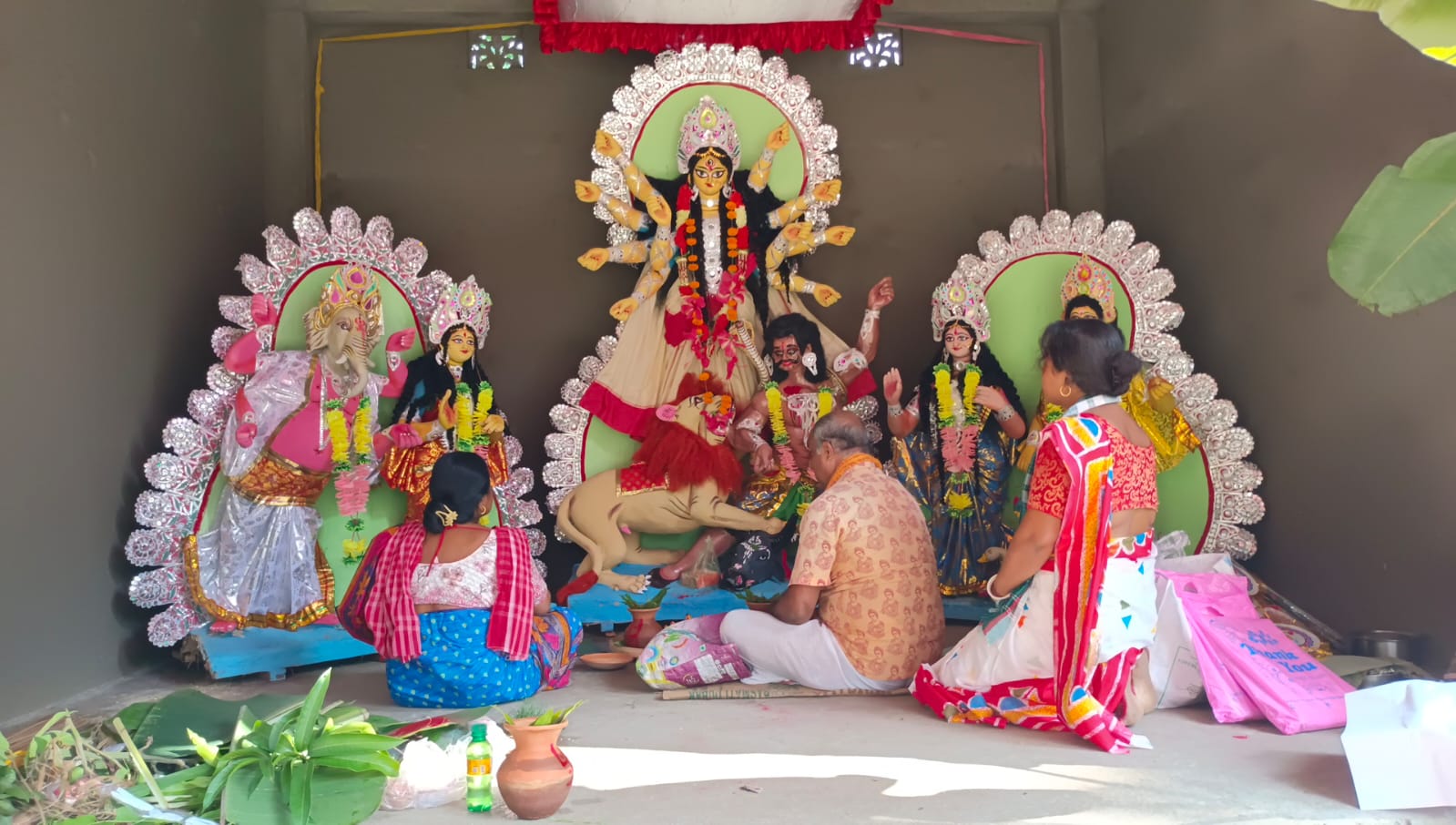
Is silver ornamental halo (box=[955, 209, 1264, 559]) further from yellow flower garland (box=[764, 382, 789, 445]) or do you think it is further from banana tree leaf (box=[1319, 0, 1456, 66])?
banana tree leaf (box=[1319, 0, 1456, 66])

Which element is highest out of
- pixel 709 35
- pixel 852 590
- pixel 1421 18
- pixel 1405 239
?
pixel 709 35

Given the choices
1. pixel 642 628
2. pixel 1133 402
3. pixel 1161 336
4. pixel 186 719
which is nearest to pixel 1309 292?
pixel 1161 336

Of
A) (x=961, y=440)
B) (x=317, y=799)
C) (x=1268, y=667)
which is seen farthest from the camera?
(x=961, y=440)

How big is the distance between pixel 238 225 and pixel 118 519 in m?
1.70

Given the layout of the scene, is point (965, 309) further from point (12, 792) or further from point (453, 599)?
point (12, 792)

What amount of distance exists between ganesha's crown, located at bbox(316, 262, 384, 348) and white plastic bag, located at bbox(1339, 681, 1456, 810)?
3.97 metres

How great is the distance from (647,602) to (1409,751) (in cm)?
317

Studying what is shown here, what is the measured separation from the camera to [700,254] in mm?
5727

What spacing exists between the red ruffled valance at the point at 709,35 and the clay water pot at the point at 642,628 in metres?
2.76

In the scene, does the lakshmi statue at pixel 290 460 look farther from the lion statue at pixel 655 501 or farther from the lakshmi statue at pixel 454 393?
the lion statue at pixel 655 501

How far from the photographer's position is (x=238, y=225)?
5629mm

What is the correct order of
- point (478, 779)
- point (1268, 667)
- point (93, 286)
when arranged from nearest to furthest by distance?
point (478, 779) < point (1268, 667) < point (93, 286)

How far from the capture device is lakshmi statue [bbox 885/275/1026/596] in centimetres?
527

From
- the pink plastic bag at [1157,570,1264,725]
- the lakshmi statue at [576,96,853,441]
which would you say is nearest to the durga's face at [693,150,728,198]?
the lakshmi statue at [576,96,853,441]
